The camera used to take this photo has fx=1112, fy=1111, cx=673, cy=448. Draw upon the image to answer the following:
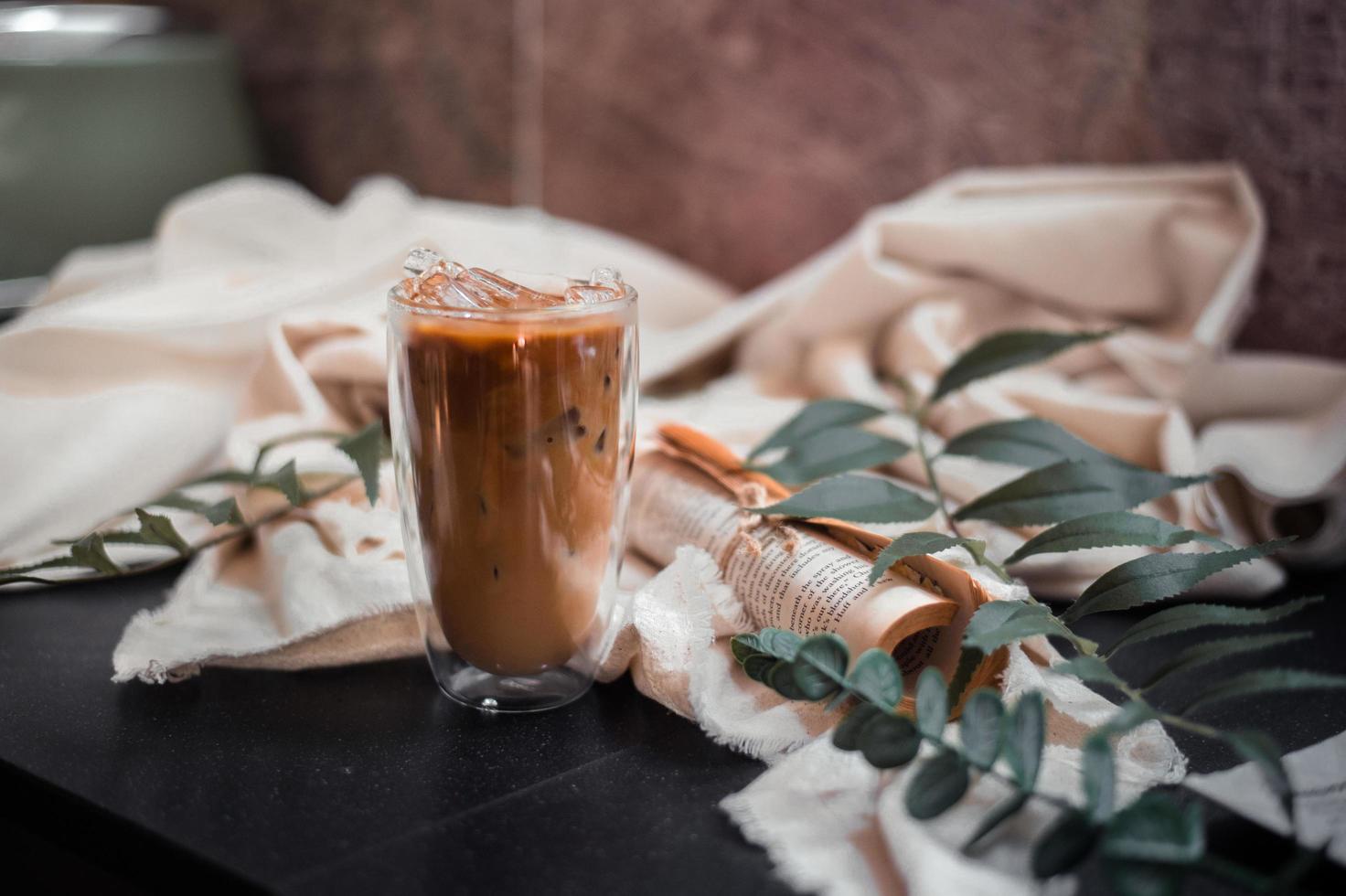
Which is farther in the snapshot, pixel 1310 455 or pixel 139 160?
pixel 139 160

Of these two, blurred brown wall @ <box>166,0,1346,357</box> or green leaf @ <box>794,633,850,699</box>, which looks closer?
green leaf @ <box>794,633,850,699</box>

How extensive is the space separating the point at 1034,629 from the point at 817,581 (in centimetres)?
12

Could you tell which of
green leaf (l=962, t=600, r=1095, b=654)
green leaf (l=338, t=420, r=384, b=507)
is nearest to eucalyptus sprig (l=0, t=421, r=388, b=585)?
green leaf (l=338, t=420, r=384, b=507)

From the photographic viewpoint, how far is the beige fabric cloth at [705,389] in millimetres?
576

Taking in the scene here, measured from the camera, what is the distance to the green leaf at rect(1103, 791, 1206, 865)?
39cm

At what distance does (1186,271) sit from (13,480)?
917mm

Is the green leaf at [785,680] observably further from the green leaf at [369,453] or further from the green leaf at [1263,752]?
the green leaf at [369,453]

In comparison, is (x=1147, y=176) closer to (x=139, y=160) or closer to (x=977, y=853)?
(x=977, y=853)

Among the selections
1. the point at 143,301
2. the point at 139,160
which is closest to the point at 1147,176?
the point at 143,301

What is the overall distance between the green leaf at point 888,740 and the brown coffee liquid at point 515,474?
185mm

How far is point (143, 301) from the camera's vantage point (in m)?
0.91

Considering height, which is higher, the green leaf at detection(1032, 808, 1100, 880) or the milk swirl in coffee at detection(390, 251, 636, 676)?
the milk swirl in coffee at detection(390, 251, 636, 676)

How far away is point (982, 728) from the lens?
0.45 meters

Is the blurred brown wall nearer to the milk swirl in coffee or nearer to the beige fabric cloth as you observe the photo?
the beige fabric cloth
